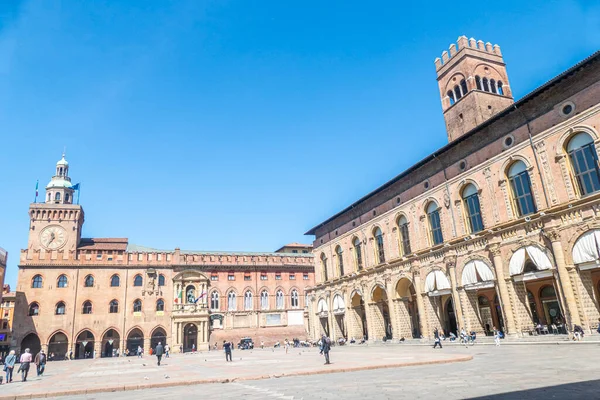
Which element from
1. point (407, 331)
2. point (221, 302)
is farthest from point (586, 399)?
point (221, 302)

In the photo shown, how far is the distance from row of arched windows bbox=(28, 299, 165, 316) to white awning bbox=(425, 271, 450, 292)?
37.7 meters

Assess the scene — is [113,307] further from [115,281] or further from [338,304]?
[338,304]

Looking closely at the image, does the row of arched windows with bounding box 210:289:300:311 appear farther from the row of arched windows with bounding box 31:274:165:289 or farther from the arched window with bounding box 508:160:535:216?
the arched window with bounding box 508:160:535:216

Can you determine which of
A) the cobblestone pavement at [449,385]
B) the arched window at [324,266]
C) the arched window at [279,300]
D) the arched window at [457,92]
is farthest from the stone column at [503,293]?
the arched window at [279,300]

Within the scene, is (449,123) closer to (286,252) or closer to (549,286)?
(549,286)

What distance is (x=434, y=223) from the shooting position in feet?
107

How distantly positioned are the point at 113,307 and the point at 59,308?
6.17 metres

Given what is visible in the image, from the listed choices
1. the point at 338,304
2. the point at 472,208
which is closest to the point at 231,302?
the point at 338,304

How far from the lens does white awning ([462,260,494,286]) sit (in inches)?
1049

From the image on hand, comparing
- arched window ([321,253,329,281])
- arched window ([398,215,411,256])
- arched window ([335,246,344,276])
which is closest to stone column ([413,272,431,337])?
arched window ([398,215,411,256])

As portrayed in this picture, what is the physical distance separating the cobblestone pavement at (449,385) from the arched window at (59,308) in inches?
1807

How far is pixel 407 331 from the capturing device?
35.4m

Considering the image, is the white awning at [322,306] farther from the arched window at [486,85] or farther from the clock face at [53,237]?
the clock face at [53,237]

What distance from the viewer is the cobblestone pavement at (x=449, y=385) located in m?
9.09
